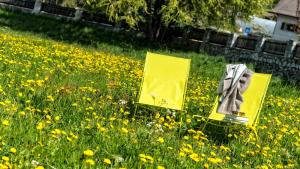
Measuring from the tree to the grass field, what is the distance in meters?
11.9

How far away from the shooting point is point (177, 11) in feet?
80.1

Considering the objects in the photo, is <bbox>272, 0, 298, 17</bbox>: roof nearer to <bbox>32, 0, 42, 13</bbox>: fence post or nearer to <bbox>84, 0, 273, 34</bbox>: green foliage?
<bbox>84, 0, 273, 34</bbox>: green foliage

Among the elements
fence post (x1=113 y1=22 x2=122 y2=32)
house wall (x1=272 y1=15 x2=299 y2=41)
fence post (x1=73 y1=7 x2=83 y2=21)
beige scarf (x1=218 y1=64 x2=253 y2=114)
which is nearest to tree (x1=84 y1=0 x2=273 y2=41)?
fence post (x1=113 y1=22 x2=122 y2=32)

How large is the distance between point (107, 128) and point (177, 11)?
1889 centimetres

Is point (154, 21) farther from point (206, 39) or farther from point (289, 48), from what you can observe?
point (289, 48)

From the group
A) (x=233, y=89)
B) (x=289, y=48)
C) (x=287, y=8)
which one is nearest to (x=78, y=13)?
(x=289, y=48)

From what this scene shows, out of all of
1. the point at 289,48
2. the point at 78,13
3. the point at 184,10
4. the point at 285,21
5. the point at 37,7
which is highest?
the point at 285,21

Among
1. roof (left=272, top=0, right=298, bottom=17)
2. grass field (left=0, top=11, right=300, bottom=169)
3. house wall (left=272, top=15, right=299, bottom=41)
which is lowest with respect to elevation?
grass field (left=0, top=11, right=300, bottom=169)

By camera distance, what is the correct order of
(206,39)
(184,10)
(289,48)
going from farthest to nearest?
(206,39) → (184,10) → (289,48)

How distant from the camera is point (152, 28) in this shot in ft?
91.0

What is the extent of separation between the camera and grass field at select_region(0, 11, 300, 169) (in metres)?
4.94

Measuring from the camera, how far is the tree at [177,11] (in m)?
24.0

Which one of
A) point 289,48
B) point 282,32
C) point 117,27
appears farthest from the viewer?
point 282,32

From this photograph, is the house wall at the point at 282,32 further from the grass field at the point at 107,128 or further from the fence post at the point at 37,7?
the grass field at the point at 107,128
